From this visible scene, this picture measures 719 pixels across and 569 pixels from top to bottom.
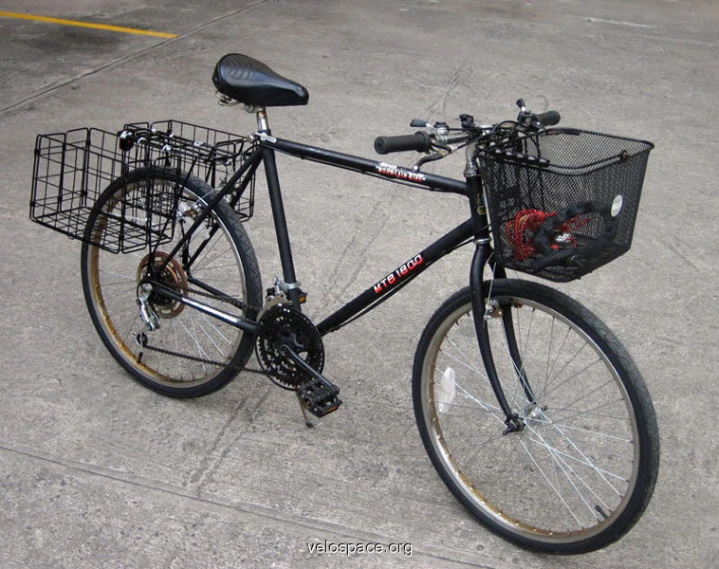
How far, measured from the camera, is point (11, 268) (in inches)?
176

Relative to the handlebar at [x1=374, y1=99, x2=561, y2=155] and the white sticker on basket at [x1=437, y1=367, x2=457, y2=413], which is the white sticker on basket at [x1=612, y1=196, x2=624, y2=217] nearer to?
the handlebar at [x1=374, y1=99, x2=561, y2=155]

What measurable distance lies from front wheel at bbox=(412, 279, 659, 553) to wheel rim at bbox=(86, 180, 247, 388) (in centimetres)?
79

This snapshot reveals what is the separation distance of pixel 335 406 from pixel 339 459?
0.25m

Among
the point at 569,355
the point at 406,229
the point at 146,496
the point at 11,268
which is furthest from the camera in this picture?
the point at 406,229

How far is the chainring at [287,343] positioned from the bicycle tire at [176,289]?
10 centimetres

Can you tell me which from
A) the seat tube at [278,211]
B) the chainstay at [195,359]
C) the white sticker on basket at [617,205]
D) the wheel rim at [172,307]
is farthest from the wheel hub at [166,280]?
the white sticker on basket at [617,205]

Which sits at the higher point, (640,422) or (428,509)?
(640,422)

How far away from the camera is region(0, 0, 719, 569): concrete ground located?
9.80 feet

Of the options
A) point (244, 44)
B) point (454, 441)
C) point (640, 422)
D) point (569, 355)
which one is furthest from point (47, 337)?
point (244, 44)

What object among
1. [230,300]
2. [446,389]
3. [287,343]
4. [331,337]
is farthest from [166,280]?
[446,389]

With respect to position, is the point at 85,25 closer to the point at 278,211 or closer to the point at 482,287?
the point at 278,211

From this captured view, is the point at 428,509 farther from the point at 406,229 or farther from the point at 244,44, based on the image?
the point at 244,44

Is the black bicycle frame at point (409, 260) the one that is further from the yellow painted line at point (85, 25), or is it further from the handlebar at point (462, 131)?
the yellow painted line at point (85, 25)

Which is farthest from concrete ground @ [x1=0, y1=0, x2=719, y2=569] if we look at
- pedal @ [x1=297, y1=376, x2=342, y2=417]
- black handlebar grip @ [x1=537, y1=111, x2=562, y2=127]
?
black handlebar grip @ [x1=537, y1=111, x2=562, y2=127]
